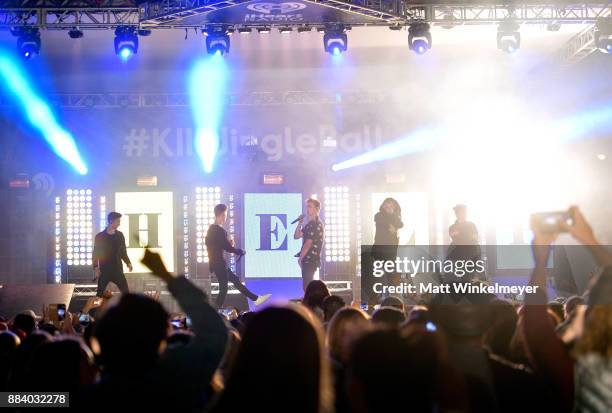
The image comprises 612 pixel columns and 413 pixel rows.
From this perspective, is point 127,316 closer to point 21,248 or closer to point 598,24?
point 598,24

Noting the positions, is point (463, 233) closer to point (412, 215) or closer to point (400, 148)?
point (412, 215)

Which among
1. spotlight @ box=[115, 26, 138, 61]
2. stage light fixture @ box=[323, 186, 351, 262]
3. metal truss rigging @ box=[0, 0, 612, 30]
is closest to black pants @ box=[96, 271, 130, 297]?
spotlight @ box=[115, 26, 138, 61]

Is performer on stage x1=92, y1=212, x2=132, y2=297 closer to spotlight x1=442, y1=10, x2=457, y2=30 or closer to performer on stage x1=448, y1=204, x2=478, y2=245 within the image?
performer on stage x1=448, y1=204, x2=478, y2=245

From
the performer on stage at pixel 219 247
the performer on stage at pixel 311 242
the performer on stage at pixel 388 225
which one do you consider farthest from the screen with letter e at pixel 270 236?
the performer on stage at pixel 388 225

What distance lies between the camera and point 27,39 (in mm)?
11844

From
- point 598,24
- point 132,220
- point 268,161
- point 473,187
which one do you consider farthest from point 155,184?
point 598,24

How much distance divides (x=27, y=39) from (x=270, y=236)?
727 cm

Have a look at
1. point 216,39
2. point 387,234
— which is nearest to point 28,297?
point 216,39

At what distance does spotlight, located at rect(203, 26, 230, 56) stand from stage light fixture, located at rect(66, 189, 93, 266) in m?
6.68

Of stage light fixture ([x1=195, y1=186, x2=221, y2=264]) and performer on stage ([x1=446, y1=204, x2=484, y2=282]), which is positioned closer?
performer on stage ([x1=446, y1=204, x2=484, y2=282])

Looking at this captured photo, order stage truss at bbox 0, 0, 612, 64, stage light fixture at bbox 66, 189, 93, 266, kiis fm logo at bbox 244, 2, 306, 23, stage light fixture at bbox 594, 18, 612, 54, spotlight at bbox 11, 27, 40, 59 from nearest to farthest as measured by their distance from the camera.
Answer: kiis fm logo at bbox 244, 2, 306, 23 → stage truss at bbox 0, 0, 612, 64 → spotlight at bbox 11, 27, 40, 59 → stage light fixture at bbox 594, 18, 612, 54 → stage light fixture at bbox 66, 189, 93, 266

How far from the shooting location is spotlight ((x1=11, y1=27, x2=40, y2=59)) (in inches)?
465

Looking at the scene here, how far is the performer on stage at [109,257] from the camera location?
11203mm

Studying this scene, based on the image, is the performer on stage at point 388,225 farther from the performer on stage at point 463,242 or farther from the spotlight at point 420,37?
the spotlight at point 420,37
